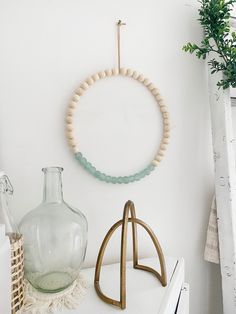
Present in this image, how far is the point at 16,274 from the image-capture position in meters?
0.73

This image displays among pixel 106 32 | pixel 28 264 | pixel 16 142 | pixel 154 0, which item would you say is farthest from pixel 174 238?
pixel 154 0

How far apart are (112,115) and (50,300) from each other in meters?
0.66

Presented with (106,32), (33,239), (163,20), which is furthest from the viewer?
(163,20)

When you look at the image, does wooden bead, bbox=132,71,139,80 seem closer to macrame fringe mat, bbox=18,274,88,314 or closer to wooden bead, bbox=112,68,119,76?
wooden bead, bbox=112,68,119,76

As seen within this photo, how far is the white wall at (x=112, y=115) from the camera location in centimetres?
100

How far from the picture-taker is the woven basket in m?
0.73

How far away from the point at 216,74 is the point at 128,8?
1.50ft

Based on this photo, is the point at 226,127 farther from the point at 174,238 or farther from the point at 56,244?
the point at 56,244

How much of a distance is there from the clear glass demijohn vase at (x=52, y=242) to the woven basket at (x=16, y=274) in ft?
0.24

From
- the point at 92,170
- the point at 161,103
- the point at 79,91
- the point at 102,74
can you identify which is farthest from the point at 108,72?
the point at 92,170

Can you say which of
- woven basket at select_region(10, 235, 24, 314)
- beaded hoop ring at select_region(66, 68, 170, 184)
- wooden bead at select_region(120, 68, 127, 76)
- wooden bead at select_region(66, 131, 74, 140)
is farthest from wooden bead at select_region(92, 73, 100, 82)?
woven basket at select_region(10, 235, 24, 314)

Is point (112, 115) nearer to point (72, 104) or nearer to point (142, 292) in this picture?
point (72, 104)

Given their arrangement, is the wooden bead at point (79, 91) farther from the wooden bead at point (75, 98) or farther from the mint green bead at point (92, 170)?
the mint green bead at point (92, 170)

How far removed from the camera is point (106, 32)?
1.11 metres
